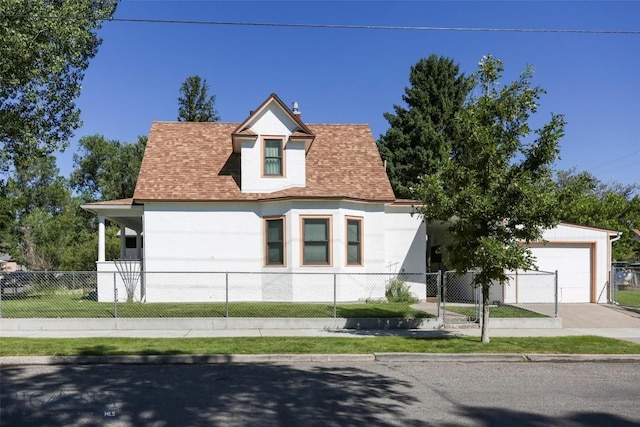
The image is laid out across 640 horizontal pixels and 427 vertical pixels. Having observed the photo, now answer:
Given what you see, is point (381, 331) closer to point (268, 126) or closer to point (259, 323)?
point (259, 323)

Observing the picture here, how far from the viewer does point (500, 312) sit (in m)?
15.7

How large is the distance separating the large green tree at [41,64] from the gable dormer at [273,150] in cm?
687

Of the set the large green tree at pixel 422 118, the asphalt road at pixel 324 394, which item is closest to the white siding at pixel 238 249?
the asphalt road at pixel 324 394

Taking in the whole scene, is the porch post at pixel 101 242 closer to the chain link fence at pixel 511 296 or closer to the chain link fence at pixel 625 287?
the chain link fence at pixel 511 296

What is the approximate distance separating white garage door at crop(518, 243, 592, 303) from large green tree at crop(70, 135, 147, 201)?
33.3 m

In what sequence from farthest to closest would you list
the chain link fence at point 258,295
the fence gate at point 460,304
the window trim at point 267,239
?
the window trim at point 267,239, the chain link fence at point 258,295, the fence gate at point 460,304

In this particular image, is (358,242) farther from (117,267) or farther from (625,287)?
(625,287)

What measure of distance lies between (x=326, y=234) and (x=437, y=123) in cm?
2289

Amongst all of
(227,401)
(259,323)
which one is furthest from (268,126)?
(227,401)

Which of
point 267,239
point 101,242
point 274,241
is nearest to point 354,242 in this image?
point 274,241

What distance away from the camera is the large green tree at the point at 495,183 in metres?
10.6

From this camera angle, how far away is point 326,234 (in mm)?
17938

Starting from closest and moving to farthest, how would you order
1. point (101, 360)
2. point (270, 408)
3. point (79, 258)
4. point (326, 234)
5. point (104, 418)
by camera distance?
point (104, 418) → point (270, 408) → point (101, 360) → point (326, 234) → point (79, 258)

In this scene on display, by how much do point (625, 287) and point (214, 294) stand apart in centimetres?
2438
